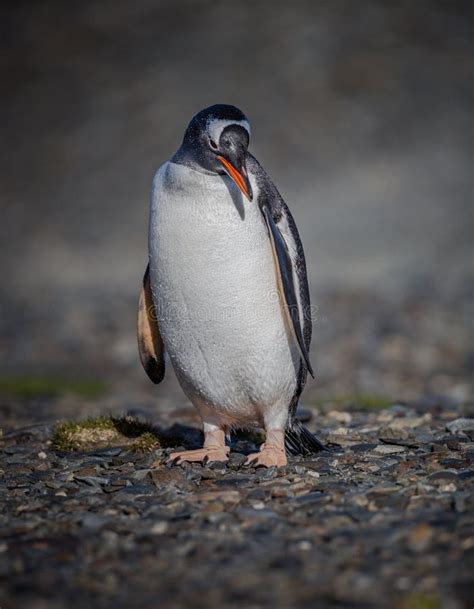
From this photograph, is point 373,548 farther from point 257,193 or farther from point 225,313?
point 257,193

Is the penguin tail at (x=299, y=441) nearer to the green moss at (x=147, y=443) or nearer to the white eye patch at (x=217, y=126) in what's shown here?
the green moss at (x=147, y=443)

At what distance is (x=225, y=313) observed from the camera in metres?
5.19

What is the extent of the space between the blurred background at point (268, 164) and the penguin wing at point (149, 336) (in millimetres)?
2155

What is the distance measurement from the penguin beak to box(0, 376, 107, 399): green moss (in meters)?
5.96

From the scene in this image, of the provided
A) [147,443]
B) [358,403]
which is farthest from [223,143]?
[358,403]

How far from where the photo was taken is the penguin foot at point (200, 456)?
5.32 metres

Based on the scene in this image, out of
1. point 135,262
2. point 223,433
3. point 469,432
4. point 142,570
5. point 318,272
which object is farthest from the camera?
point 135,262

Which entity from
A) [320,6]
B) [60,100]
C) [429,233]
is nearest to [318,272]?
[429,233]

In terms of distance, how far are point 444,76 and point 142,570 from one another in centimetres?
3235

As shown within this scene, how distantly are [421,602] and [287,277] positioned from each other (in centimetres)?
253

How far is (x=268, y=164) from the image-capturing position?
26.8 m

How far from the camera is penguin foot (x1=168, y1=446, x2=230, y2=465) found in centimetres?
532

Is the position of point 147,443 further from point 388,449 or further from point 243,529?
point 243,529

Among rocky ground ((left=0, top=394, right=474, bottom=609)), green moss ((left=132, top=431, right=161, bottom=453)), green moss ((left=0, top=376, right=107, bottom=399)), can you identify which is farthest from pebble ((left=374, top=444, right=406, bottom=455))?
green moss ((left=0, top=376, right=107, bottom=399))
